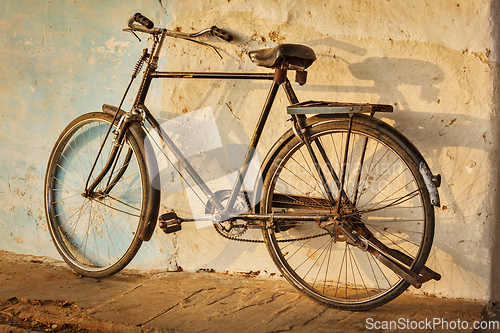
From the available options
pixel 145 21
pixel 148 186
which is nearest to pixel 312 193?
pixel 148 186

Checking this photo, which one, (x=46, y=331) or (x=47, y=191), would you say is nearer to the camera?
(x=46, y=331)

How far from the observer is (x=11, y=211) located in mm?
2732

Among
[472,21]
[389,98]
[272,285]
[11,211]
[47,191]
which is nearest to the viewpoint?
[472,21]

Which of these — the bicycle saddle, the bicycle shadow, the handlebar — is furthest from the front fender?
the bicycle shadow

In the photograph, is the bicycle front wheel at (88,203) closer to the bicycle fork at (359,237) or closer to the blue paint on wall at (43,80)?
the blue paint on wall at (43,80)

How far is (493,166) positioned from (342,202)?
3.00 feet

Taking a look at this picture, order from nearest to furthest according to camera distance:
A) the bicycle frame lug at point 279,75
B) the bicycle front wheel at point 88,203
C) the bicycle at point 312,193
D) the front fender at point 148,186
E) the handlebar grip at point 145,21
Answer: the bicycle at point 312,193 → the bicycle frame lug at point 279,75 → the handlebar grip at point 145,21 → the front fender at point 148,186 → the bicycle front wheel at point 88,203

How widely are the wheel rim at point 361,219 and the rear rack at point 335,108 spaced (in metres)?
0.24

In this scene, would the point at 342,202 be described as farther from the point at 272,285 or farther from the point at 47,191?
the point at 47,191

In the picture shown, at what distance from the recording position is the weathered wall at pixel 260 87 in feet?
6.19

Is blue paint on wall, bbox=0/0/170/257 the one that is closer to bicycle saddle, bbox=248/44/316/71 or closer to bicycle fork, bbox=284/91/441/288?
bicycle saddle, bbox=248/44/316/71

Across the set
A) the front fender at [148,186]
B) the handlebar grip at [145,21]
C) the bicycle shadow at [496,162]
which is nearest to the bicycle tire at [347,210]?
the bicycle shadow at [496,162]

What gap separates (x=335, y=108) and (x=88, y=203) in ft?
6.62

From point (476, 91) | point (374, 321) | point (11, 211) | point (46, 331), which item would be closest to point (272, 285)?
point (374, 321)
